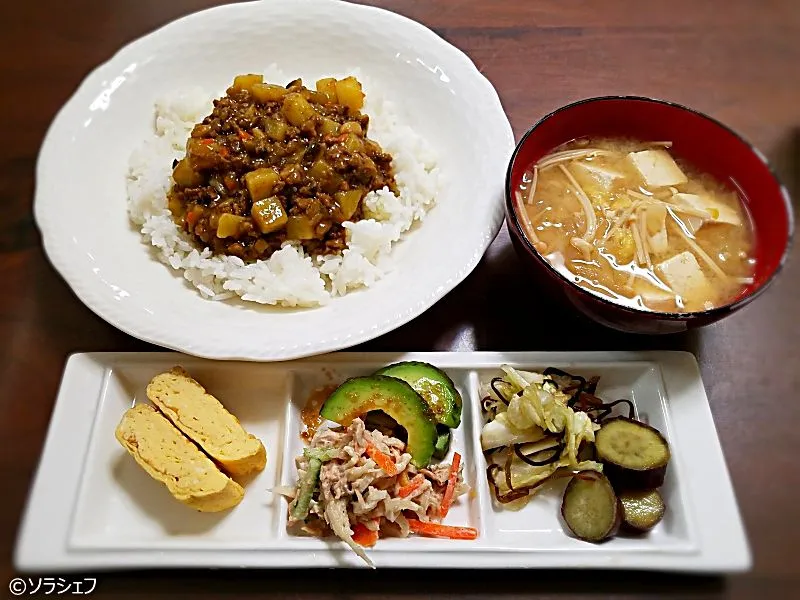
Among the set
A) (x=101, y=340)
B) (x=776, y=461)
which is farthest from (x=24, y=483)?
(x=776, y=461)

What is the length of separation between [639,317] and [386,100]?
1.43 meters

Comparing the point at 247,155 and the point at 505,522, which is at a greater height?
the point at 247,155

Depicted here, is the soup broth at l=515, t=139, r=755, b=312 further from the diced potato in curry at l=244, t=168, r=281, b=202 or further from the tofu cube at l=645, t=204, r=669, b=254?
the diced potato in curry at l=244, t=168, r=281, b=202

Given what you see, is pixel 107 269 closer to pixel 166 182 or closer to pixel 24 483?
pixel 166 182

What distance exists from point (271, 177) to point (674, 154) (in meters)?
1.41

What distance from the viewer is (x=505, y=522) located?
195cm

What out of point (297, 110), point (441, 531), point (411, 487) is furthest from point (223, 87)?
point (441, 531)

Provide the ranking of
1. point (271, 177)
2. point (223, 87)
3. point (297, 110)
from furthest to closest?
1. point (223, 87)
2. point (297, 110)
3. point (271, 177)

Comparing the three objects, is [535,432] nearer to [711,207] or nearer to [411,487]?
[411,487]

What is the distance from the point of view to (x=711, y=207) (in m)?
2.27


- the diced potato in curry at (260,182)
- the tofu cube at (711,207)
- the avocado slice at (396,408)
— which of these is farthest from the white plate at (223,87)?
the tofu cube at (711,207)

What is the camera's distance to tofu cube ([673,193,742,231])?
224 cm

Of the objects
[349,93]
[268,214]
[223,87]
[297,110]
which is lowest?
[268,214]

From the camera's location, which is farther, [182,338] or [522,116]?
[522,116]
